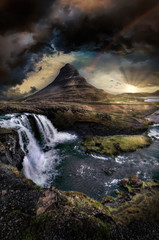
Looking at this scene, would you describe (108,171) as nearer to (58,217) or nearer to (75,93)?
(58,217)

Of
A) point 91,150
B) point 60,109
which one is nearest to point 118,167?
point 91,150

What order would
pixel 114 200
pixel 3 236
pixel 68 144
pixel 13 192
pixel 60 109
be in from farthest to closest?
1. pixel 60 109
2. pixel 68 144
3. pixel 114 200
4. pixel 13 192
5. pixel 3 236

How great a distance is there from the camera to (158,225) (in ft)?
20.6

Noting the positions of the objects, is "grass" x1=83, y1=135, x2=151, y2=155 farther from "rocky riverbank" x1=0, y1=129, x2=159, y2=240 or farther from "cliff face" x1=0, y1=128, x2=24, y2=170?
"rocky riverbank" x1=0, y1=129, x2=159, y2=240

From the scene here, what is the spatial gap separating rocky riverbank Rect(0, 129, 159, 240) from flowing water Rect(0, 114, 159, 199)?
20.2 ft

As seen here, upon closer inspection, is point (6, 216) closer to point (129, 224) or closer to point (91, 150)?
point (129, 224)

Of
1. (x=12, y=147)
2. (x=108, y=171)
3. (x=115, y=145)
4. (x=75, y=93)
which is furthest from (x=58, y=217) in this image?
(x=75, y=93)

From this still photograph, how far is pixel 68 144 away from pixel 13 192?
1877 centimetres

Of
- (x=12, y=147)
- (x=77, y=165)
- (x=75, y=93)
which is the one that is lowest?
(x=77, y=165)

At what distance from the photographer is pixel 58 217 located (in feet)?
18.1

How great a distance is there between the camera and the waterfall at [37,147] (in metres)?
15.0

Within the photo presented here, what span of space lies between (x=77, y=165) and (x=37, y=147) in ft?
27.7

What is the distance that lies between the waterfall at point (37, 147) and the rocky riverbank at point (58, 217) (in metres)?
7.48

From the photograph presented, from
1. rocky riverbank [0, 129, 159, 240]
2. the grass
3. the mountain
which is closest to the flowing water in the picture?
the grass
